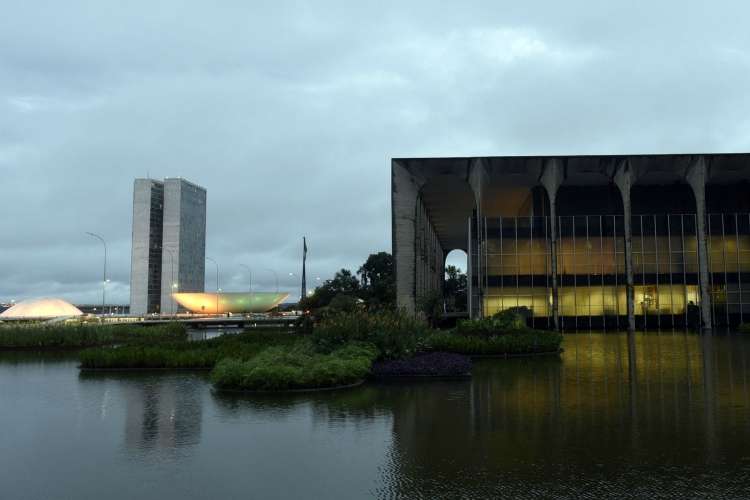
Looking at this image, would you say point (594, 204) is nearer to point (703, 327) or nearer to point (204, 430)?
point (703, 327)

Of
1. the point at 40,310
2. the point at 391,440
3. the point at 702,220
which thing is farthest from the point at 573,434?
the point at 40,310

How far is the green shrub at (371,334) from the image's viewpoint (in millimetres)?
20156

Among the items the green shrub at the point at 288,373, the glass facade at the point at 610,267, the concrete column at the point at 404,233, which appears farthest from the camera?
the glass facade at the point at 610,267

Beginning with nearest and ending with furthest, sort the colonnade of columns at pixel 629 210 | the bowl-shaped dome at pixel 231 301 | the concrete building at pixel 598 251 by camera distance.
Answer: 1. the colonnade of columns at pixel 629 210
2. the concrete building at pixel 598 251
3. the bowl-shaped dome at pixel 231 301

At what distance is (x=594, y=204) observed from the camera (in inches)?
2154

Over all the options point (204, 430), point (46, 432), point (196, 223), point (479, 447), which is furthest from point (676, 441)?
point (196, 223)

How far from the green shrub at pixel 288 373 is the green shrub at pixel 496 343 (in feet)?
24.0

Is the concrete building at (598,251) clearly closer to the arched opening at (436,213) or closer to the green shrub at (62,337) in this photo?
the arched opening at (436,213)

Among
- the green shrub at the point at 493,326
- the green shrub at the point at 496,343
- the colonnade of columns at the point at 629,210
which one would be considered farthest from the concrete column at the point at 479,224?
the green shrub at the point at 496,343

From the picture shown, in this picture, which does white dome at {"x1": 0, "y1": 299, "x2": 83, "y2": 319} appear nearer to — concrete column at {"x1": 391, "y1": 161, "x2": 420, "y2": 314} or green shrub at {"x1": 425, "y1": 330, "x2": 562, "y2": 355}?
concrete column at {"x1": 391, "y1": 161, "x2": 420, "y2": 314}

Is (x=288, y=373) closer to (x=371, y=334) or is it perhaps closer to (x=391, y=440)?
(x=371, y=334)

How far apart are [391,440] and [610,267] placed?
1779 inches

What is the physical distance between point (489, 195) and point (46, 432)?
52396 mm

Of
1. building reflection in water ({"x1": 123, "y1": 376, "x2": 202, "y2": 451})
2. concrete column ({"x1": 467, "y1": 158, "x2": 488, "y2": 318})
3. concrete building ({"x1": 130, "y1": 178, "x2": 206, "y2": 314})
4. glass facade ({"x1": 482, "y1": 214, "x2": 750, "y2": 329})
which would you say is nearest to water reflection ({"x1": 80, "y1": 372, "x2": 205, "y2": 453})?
building reflection in water ({"x1": 123, "y1": 376, "x2": 202, "y2": 451})
